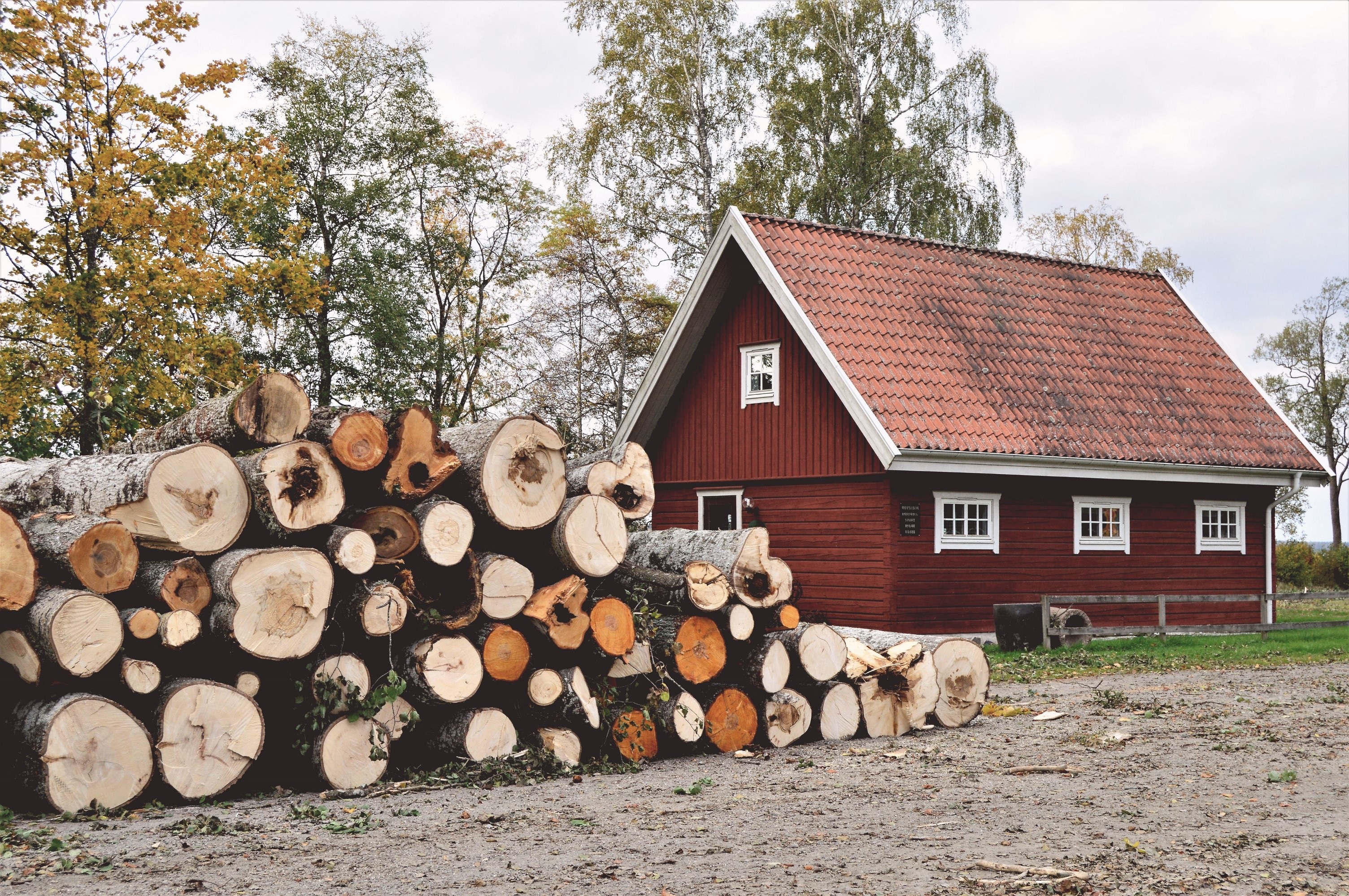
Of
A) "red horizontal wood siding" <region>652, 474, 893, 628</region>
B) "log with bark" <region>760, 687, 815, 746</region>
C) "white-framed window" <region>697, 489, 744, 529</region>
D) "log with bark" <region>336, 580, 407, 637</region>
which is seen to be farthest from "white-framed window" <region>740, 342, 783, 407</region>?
"log with bark" <region>336, 580, 407, 637</region>

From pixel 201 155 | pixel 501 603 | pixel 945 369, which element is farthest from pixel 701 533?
pixel 201 155

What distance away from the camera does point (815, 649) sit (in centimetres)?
1004

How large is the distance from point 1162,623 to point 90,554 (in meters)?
15.6

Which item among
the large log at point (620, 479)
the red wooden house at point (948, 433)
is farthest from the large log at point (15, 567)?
the red wooden house at point (948, 433)

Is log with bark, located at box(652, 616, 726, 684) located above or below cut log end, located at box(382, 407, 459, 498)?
below

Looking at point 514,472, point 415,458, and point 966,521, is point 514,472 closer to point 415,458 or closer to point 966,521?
point 415,458

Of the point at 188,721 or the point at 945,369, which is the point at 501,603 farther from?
the point at 945,369

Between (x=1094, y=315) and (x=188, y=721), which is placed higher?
(x=1094, y=315)

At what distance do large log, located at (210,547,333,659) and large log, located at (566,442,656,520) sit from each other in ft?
7.25

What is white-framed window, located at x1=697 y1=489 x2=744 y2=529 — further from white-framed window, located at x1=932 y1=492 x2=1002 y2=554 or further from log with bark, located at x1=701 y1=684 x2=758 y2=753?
log with bark, located at x1=701 y1=684 x2=758 y2=753

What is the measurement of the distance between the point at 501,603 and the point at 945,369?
40.3 feet

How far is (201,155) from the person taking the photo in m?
23.4

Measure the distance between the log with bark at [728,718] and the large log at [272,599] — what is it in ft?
10.1

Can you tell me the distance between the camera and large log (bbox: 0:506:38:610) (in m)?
7.35
